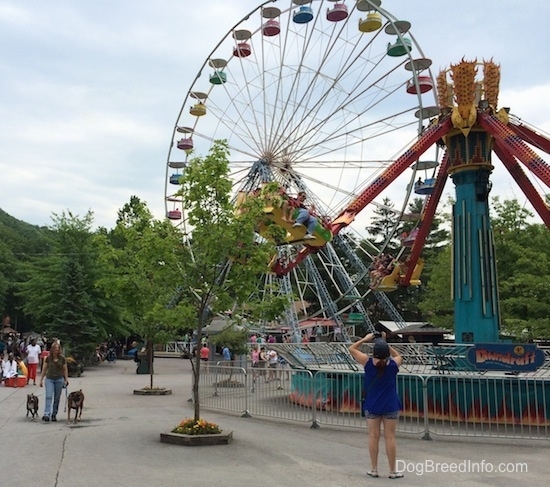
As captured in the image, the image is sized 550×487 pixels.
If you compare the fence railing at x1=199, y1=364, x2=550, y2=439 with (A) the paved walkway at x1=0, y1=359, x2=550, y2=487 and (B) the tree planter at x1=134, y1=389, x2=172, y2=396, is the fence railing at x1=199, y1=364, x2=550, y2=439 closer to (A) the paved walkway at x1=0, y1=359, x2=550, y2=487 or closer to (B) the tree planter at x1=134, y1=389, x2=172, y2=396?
(A) the paved walkway at x1=0, y1=359, x2=550, y2=487

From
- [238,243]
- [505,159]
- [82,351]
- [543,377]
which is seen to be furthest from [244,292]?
[82,351]

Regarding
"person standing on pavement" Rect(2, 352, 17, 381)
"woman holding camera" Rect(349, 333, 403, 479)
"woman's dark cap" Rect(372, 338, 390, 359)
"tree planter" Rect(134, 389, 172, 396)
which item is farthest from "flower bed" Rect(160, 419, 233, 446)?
"person standing on pavement" Rect(2, 352, 17, 381)

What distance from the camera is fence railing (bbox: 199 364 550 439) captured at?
36.7 ft

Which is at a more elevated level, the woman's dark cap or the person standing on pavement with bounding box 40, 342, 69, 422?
the woman's dark cap

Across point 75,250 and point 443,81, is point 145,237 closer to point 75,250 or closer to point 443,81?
point 443,81

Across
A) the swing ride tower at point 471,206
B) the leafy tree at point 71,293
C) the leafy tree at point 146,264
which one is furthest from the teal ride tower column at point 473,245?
the leafy tree at point 71,293

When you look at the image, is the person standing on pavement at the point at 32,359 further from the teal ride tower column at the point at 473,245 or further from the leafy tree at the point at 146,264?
the teal ride tower column at the point at 473,245

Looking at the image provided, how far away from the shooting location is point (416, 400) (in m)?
12.1

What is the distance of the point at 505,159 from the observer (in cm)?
1686

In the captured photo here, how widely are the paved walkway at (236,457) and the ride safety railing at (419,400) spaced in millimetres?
531

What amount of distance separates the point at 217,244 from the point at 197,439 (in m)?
2.91

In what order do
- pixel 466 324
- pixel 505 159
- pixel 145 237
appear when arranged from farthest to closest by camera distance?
pixel 505 159 < pixel 466 324 < pixel 145 237

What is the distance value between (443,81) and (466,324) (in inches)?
252

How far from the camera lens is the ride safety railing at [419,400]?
1118 cm
